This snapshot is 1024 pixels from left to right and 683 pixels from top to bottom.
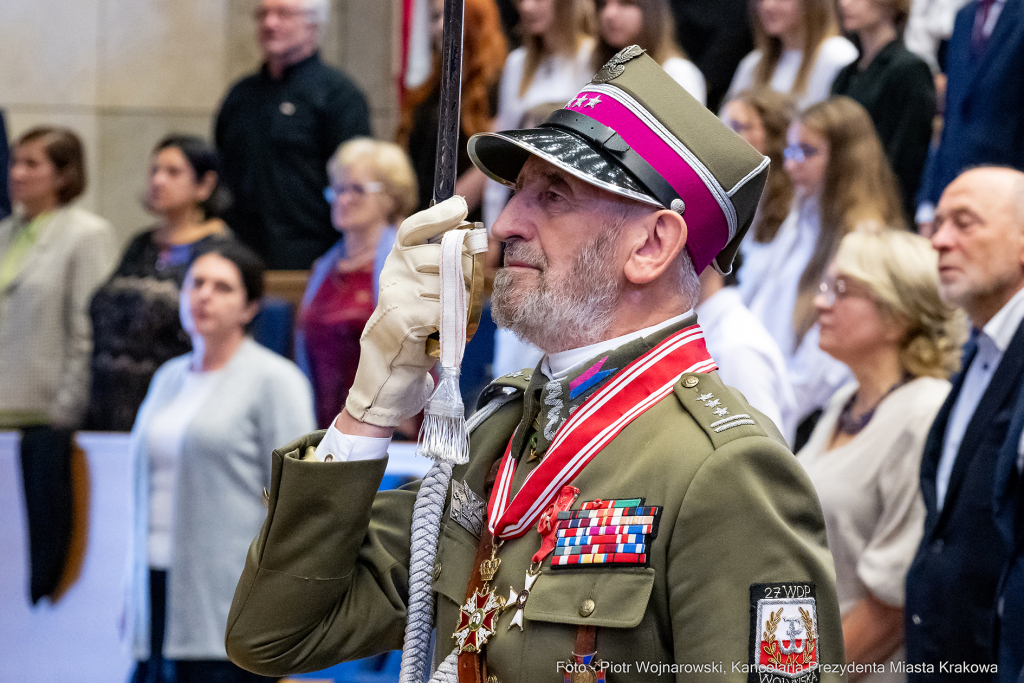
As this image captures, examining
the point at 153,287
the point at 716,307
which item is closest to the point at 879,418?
the point at 716,307

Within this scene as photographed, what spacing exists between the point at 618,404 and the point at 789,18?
366 centimetres

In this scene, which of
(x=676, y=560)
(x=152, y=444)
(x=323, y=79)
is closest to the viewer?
(x=676, y=560)

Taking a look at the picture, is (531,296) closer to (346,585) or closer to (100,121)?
(346,585)

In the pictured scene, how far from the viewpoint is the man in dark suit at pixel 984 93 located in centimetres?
446

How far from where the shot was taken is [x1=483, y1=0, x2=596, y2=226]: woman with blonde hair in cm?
523

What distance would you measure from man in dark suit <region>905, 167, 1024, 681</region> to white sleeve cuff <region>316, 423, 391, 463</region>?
1.82 meters

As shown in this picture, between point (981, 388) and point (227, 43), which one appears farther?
point (227, 43)

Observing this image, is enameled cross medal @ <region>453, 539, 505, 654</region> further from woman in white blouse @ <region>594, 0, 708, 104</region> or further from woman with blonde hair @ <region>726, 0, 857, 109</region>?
woman with blonde hair @ <region>726, 0, 857, 109</region>

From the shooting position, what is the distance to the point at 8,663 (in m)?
4.95

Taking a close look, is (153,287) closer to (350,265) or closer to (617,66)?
(350,265)

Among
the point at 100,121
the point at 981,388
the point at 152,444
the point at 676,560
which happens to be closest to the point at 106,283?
the point at 152,444

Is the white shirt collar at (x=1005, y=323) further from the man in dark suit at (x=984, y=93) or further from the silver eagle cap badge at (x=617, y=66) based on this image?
the silver eagle cap badge at (x=617, y=66)

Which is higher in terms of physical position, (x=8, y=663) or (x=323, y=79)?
(x=323, y=79)

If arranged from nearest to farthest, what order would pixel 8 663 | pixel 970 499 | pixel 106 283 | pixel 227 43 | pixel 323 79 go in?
pixel 970 499
pixel 8 663
pixel 106 283
pixel 323 79
pixel 227 43
